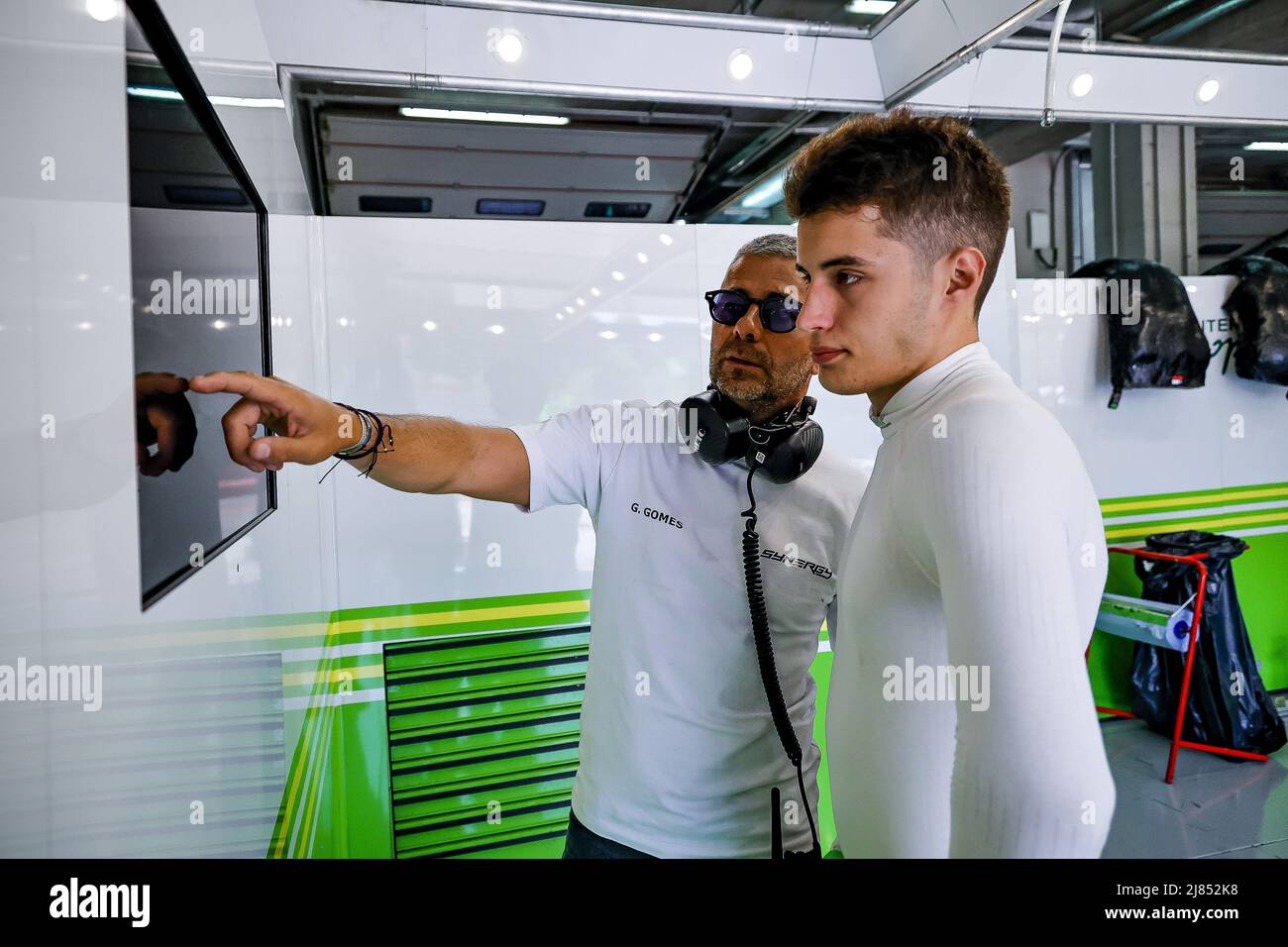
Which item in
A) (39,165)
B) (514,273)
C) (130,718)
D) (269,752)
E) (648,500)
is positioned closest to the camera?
(39,165)

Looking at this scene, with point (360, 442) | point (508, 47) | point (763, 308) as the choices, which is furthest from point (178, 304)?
point (508, 47)

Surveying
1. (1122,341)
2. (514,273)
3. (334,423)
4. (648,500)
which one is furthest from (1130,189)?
(334,423)

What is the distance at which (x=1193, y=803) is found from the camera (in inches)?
134

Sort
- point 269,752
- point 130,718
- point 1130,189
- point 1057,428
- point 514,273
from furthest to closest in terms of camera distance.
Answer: point 1130,189, point 514,273, point 269,752, point 1057,428, point 130,718

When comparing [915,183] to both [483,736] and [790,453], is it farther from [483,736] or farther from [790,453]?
[483,736]

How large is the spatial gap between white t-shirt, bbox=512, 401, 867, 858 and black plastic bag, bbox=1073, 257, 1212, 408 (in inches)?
124

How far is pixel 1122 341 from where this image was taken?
3.98 metres

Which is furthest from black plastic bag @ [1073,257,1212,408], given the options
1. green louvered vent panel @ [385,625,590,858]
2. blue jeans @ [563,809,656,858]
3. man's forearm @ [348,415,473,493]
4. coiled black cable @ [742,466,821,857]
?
man's forearm @ [348,415,473,493]

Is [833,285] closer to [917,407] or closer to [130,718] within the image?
[917,407]

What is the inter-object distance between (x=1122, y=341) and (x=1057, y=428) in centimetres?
371

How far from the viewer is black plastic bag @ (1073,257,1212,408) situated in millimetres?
3969

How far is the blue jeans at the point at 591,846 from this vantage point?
4.61 feet

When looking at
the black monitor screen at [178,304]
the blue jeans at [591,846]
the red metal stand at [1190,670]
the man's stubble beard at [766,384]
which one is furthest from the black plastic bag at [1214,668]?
the black monitor screen at [178,304]

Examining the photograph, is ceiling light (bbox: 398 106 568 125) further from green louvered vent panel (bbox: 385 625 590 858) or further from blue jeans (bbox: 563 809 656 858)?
blue jeans (bbox: 563 809 656 858)
